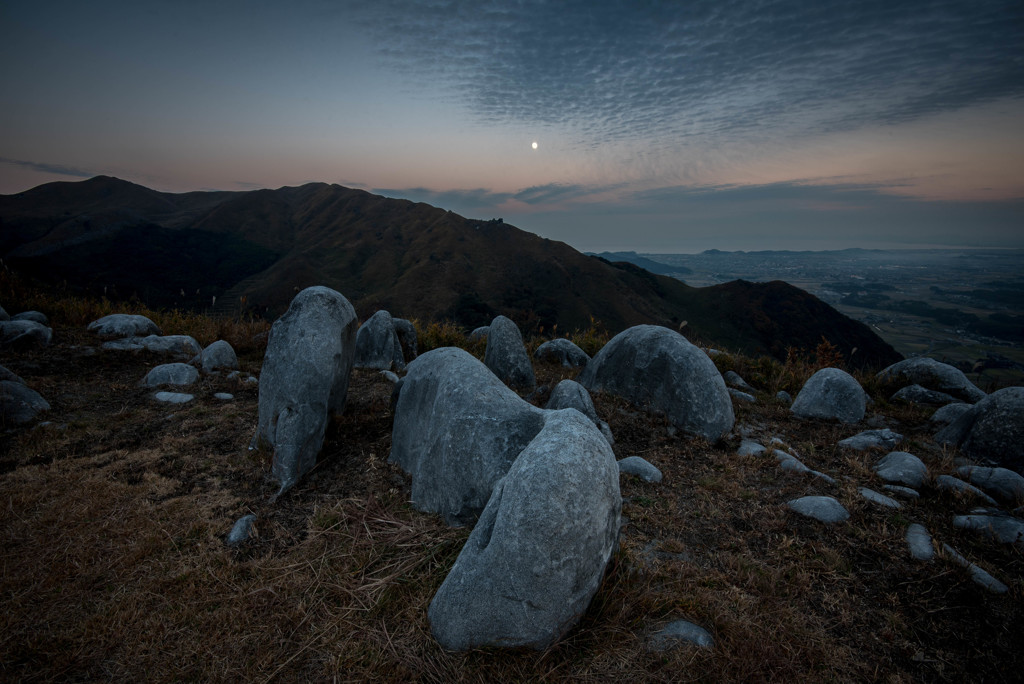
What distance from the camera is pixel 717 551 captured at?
3904 mm

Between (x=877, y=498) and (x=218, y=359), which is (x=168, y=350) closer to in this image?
(x=218, y=359)

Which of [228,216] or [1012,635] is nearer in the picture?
[1012,635]

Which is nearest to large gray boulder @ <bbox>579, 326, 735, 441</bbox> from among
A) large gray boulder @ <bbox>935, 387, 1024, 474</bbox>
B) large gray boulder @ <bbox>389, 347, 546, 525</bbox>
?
large gray boulder @ <bbox>935, 387, 1024, 474</bbox>

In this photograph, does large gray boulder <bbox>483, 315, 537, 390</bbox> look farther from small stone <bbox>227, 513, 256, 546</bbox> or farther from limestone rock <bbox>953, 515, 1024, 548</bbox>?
limestone rock <bbox>953, 515, 1024, 548</bbox>

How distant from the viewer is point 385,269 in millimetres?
77688

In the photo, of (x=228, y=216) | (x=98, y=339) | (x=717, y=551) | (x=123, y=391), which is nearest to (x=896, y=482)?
(x=717, y=551)

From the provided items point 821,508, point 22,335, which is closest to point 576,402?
point 821,508

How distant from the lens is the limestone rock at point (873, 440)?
20.1ft

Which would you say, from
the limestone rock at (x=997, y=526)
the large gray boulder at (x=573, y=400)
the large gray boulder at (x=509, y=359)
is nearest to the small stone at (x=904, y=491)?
the limestone rock at (x=997, y=526)

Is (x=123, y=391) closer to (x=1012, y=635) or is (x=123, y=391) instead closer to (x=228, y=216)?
(x=1012, y=635)

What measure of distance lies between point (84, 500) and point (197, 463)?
38.9 inches

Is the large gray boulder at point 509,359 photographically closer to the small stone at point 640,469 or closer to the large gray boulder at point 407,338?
the large gray boulder at point 407,338

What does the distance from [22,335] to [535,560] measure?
451 inches

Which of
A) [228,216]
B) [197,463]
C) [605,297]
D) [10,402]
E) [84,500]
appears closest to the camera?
[84,500]
